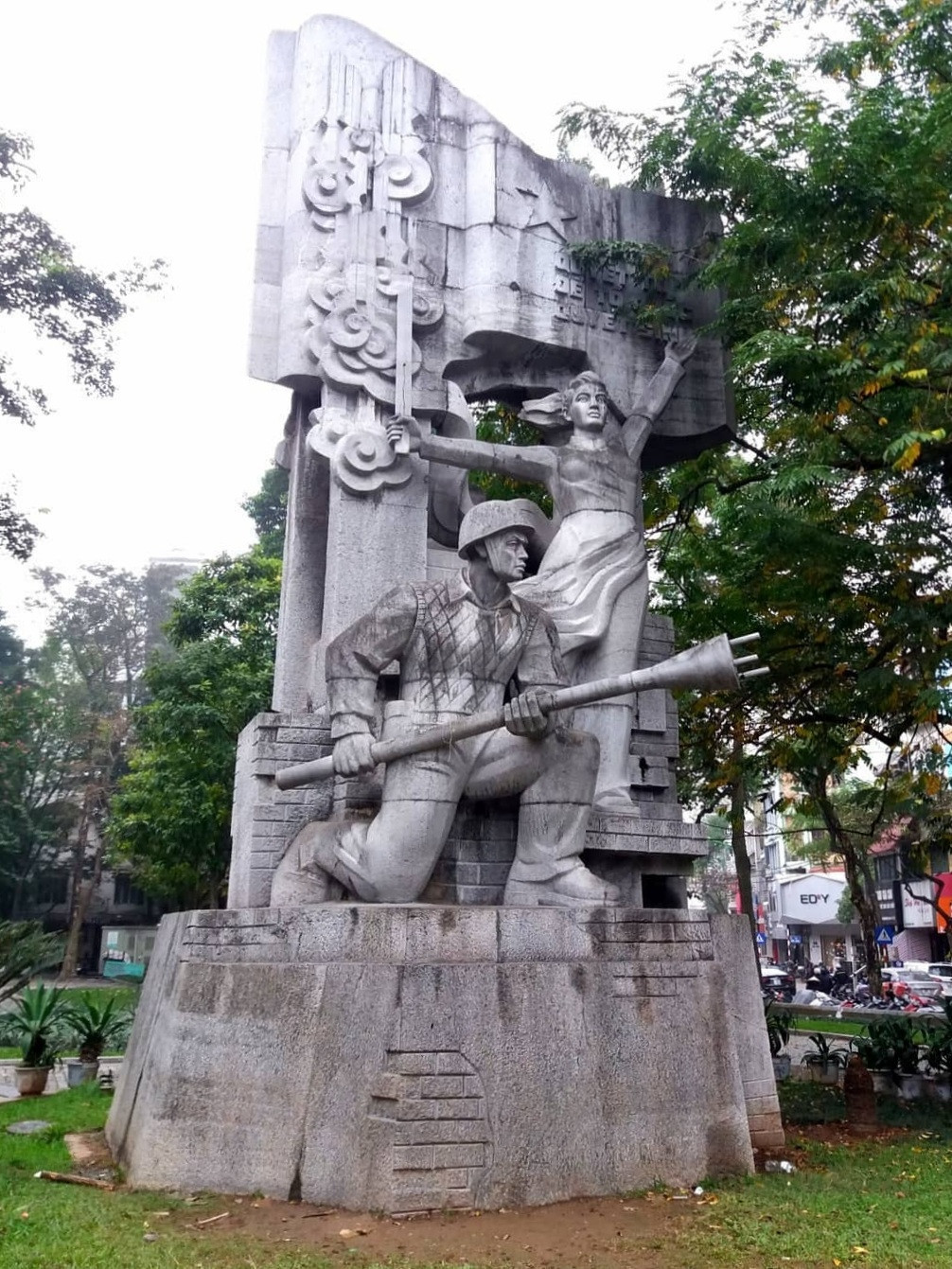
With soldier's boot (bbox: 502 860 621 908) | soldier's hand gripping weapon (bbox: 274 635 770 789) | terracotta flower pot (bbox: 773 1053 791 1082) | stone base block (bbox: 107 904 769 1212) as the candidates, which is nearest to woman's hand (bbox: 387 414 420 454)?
soldier's hand gripping weapon (bbox: 274 635 770 789)

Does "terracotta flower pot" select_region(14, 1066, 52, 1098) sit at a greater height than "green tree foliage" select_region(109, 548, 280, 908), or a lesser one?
lesser

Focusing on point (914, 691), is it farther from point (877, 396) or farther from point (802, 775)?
point (802, 775)

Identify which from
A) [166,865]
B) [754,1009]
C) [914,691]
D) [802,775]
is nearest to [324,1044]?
[754,1009]

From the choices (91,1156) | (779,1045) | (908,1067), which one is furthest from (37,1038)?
(908,1067)

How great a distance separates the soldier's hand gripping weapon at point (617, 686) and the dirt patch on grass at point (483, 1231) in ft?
7.46

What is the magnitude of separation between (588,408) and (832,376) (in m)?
1.74

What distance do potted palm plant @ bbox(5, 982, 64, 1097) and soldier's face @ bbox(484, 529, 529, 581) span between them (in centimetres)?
677

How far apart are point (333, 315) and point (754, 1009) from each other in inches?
222

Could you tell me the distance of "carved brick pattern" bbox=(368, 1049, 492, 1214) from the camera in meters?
5.11

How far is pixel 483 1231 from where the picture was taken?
16.1ft

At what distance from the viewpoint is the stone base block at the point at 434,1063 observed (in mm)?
5230

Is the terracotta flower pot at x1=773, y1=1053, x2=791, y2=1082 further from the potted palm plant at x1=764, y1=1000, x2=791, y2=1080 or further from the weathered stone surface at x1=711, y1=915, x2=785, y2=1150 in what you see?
the weathered stone surface at x1=711, y1=915, x2=785, y2=1150

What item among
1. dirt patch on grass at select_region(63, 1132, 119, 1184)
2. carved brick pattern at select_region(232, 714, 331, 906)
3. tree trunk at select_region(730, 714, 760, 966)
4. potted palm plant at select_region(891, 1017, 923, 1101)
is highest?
tree trunk at select_region(730, 714, 760, 966)

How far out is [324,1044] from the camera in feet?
17.7
